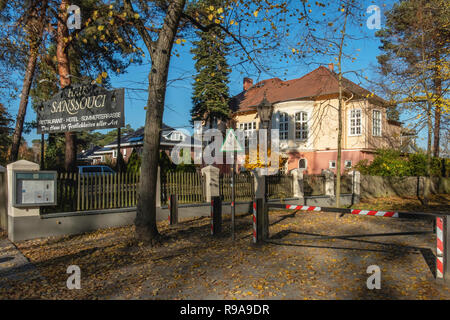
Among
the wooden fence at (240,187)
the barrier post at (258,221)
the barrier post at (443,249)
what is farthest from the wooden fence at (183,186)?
the barrier post at (443,249)

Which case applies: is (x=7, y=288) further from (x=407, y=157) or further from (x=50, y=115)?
(x=407, y=157)

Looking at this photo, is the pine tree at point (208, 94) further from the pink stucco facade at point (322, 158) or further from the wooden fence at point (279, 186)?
the wooden fence at point (279, 186)

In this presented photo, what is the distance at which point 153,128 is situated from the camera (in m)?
7.76

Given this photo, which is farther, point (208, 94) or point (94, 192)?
point (208, 94)

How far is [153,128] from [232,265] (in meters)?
3.53

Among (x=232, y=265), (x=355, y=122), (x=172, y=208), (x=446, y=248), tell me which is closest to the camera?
(x=446, y=248)

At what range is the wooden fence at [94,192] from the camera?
9.36 meters

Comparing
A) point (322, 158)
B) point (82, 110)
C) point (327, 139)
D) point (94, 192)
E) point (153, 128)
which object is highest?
point (327, 139)

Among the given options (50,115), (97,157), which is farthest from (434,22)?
(97,157)

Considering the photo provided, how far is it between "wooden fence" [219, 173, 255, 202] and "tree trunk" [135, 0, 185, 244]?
5.78 meters

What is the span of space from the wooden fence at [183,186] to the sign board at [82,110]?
3.14m

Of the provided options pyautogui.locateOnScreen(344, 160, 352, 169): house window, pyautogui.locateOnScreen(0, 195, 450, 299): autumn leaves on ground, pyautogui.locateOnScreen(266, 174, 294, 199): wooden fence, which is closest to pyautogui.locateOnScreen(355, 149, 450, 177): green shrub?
pyautogui.locateOnScreen(344, 160, 352, 169): house window

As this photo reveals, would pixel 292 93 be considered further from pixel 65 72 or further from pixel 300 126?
pixel 65 72

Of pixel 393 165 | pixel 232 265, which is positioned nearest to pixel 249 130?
pixel 393 165
